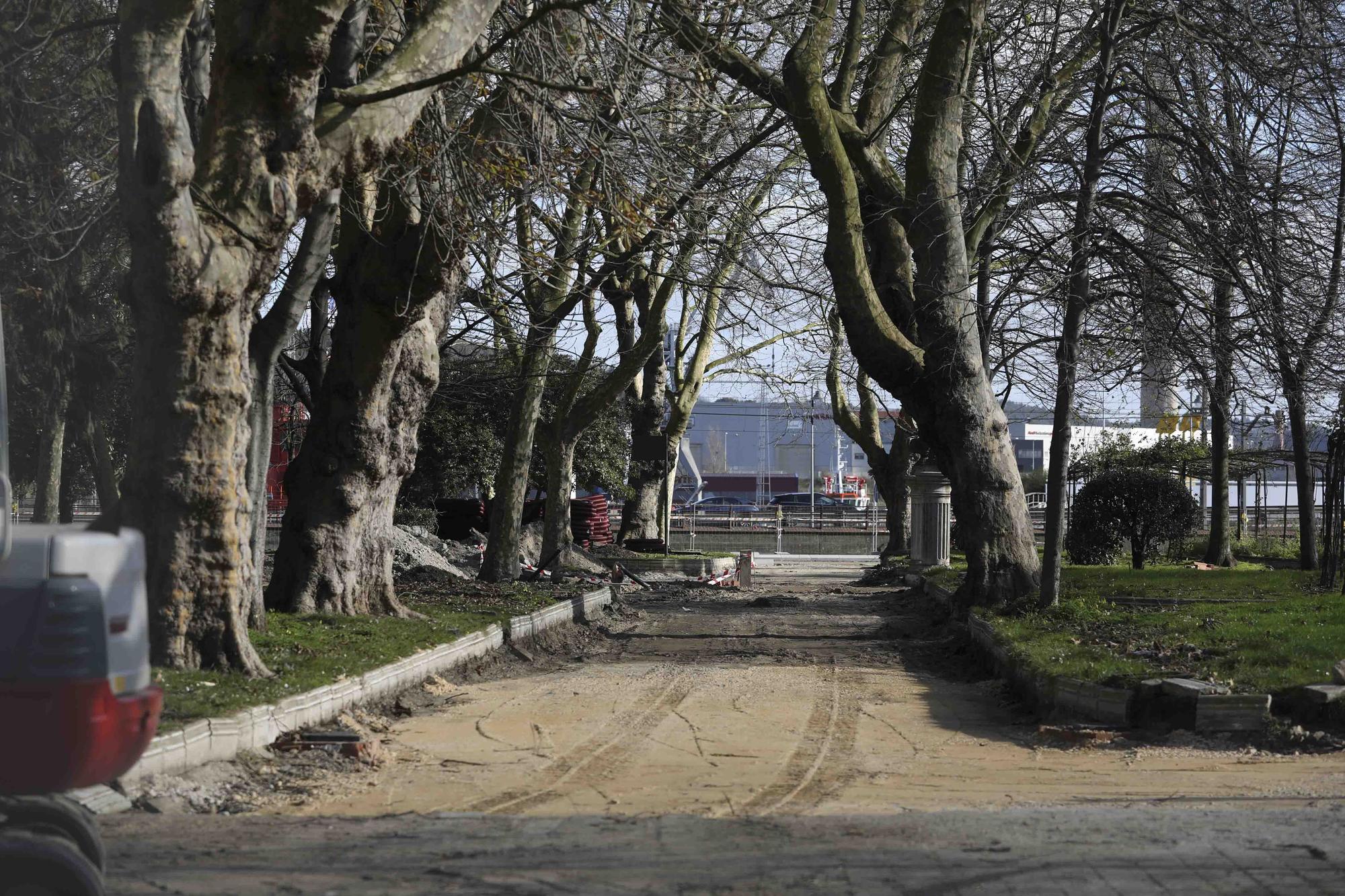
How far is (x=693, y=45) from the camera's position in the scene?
13.8 m

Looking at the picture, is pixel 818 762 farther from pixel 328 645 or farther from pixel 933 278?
pixel 933 278

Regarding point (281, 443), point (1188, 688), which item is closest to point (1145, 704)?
point (1188, 688)

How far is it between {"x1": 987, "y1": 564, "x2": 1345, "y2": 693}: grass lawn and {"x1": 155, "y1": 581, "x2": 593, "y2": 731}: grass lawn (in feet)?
17.0

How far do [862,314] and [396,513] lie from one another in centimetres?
1805

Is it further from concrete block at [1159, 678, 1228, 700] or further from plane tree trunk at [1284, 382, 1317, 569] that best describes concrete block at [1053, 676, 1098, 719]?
plane tree trunk at [1284, 382, 1317, 569]

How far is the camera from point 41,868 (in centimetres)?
381

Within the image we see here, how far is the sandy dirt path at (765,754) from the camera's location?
22.5 ft

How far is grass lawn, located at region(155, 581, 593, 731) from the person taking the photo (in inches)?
309

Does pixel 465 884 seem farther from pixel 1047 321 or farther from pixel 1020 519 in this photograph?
pixel 1047 321

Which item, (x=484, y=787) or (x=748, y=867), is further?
(x=484, y=787)

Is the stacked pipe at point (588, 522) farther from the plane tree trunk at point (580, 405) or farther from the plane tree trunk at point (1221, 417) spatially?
the plane tree trunk at point (1221, 417)

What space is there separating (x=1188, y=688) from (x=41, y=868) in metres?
7.05

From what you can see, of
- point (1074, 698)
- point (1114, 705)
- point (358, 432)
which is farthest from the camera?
point (358, 432)

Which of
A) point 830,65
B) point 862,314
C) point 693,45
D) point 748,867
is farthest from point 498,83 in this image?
point 748,867
